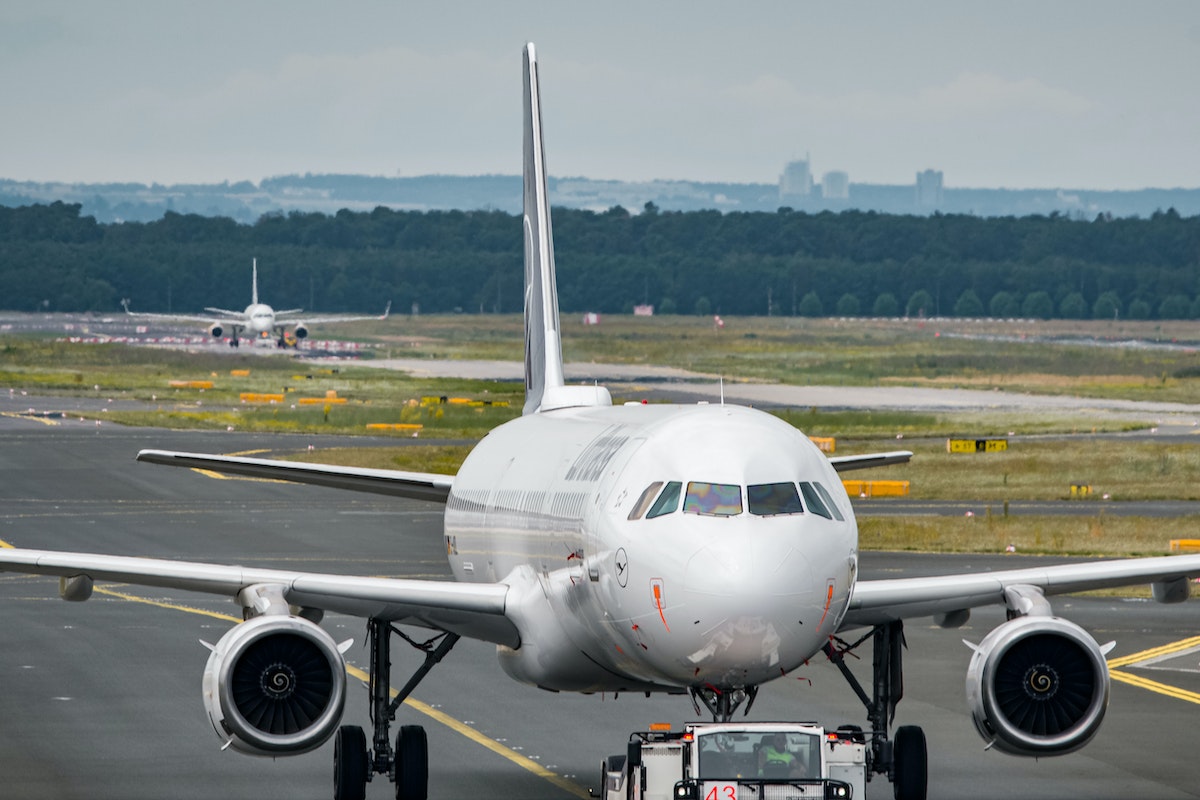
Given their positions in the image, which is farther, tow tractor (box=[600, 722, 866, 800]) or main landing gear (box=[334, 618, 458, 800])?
main landing gear (box=[334, 618, 458, 800])

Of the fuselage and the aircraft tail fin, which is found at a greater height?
the aircraft tail fin

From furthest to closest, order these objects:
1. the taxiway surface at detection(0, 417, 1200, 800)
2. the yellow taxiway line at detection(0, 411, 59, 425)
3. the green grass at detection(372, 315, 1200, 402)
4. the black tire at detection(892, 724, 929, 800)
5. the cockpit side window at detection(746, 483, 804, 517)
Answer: the green grass at detection(372, 315, 1200, 402) → the yellow taxiway line at detection(0, 411, 59, 425) → the taxiway surface at detection(0, 417, 1200, 800) → the black tire at detection(892, 724, 929, 800) → the cockpit side window at detection(746, 483, 804, 517)

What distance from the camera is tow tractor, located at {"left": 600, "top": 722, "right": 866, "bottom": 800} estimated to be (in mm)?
18672

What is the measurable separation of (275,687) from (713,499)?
527 cm

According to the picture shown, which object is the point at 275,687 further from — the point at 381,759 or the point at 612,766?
the point at 612,766

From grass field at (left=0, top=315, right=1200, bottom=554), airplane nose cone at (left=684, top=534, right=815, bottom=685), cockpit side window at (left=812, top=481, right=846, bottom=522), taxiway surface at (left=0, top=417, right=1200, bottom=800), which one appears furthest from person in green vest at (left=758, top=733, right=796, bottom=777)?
A: grass field at (left=0, top=315, right=1200, bottom=554)

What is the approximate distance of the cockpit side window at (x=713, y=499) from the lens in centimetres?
1830

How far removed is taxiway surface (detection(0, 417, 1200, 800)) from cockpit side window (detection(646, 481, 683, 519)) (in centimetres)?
599

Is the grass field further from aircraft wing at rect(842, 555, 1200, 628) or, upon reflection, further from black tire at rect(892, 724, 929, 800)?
black tire at rect(892, 724, 929, 800)

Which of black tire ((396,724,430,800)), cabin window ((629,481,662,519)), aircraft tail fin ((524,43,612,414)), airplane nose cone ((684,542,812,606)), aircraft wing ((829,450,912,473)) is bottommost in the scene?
black tire ((396,724,430,800))

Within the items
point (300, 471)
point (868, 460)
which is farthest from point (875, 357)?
point (300, 471)

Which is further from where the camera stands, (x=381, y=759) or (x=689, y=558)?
(x=381, y=759)

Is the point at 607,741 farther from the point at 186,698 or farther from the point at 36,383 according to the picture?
the point at 36,383

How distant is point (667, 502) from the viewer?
1870 cm
